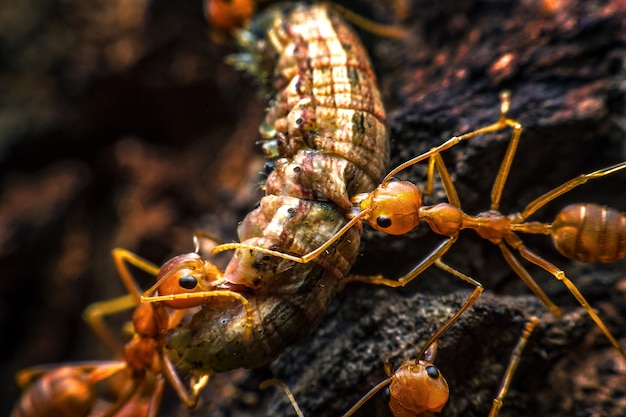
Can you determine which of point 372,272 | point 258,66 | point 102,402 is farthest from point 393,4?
point 102,402

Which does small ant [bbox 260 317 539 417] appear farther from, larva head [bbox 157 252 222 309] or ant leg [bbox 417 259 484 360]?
larva head [bbox 157 252 222 309]

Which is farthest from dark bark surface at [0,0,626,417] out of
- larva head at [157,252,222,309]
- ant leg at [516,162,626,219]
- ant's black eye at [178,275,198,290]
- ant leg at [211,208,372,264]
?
ant's black eye at [178,275,198,290]

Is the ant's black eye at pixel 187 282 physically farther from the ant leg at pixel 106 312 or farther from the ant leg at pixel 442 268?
the ant leg at pixel 106 312

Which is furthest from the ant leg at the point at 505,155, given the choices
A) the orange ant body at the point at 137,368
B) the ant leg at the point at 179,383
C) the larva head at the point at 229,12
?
the larva head at the point at 229,12

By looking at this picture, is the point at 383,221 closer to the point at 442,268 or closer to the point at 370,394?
the point at 442,268

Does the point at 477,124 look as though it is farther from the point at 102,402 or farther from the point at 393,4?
the point at 102,402
